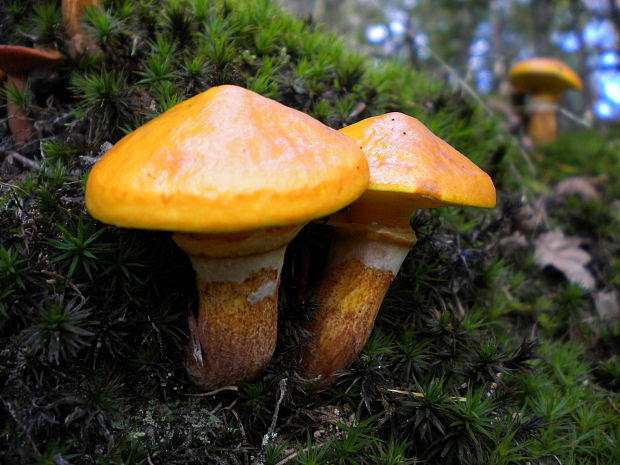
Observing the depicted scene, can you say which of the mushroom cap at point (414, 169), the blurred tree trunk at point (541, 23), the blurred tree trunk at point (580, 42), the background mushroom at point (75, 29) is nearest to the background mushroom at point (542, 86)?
the blurred tree trunk at point (580, 42)

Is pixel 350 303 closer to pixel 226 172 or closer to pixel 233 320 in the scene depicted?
pixel 233 320

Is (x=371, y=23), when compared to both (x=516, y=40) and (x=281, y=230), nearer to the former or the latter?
(x=516, y=40)

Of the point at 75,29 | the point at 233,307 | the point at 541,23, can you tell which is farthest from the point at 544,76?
the point at 233,307

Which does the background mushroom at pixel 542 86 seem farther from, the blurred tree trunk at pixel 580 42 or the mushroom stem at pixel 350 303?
the mushroom stem at pixel 350 303

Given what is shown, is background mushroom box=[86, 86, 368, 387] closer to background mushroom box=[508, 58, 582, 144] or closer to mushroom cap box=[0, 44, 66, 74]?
mushroom cap box=[0, 44, 66, 74]

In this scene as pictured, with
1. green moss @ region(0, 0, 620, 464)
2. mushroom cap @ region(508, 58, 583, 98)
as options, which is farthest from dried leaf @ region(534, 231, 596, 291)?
mushroom cap @ region(508, 58, 583, 98)

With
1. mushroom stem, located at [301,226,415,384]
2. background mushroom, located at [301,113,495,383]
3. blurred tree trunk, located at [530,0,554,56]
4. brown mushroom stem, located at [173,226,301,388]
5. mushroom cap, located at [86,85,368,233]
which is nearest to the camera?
mushroom cap, located at [86,85,368,233]
